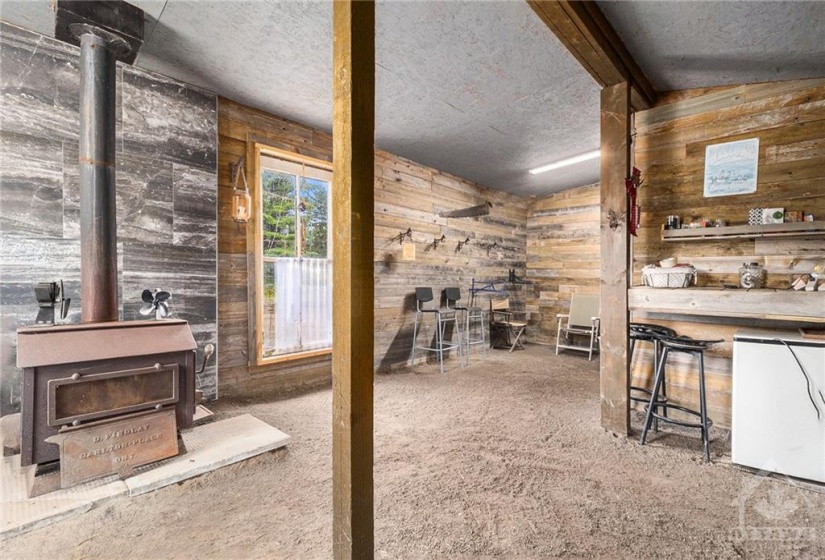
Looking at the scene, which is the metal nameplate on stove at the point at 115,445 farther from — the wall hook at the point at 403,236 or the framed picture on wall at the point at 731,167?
the framed picture on wall at the point at 731,167

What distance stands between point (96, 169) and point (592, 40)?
285 cm

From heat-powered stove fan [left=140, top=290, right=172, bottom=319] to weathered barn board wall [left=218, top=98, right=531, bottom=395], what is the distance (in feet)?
1.78

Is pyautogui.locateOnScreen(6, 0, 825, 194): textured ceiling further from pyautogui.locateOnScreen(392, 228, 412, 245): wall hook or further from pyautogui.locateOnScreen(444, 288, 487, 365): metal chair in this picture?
pyautogui.locateOnScreen(444, 288, 487, 365): metal chair

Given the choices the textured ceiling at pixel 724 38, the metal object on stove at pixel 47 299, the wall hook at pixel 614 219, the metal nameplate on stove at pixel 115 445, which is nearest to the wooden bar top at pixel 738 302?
the wall hook at pixel 614 219

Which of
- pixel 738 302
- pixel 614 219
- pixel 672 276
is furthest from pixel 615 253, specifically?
pixel 738 302

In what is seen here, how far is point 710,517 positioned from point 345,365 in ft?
6.15

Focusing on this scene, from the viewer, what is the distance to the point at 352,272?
1.11 meters

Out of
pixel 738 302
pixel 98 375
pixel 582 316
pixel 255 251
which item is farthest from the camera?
pixel 582 316

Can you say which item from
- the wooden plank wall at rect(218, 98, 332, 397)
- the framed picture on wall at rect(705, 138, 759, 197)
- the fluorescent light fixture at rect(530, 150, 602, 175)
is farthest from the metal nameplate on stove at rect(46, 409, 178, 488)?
the fluorescent light fixture at rect(530, 150, 602, 175)

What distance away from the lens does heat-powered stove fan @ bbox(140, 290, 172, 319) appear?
2502 mm

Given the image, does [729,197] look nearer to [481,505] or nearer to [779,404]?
[779,404]

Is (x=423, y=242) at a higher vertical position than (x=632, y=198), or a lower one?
lower

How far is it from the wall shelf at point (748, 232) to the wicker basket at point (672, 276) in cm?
31

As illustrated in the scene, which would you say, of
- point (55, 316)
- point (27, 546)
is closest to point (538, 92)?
point (55, 316)
